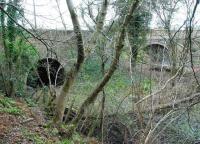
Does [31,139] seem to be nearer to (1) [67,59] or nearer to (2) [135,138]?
(2) [135,138]

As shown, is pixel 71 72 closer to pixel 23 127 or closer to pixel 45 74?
pixel 23 127

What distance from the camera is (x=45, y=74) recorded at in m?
15.2

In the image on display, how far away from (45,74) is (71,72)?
117 inches

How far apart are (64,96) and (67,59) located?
3.88 feet

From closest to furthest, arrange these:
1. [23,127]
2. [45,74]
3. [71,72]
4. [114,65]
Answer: [23,127] < [114,65] < [71,72] < [45,74]

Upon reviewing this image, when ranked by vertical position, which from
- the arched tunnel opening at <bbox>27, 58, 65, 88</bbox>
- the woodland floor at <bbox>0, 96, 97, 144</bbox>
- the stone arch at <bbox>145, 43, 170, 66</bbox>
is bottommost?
the woodland floor at <bbox>0, 96, 97, 144</bbox>

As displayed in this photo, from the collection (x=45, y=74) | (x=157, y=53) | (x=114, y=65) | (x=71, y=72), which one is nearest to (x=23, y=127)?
(x=71, y=72)

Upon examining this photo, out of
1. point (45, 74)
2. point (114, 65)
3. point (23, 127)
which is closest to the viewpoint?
point (23, 127)

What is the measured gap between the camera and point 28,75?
49.2 feet

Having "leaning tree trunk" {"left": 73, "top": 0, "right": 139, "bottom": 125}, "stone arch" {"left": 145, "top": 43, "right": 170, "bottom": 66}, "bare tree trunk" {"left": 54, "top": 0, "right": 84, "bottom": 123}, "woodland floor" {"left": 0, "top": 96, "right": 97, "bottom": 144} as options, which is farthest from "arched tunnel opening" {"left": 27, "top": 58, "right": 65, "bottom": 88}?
"stone arch" {"left": 145, "top": 43, "right": 170, "bottom": 66}

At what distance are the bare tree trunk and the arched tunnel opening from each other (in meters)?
1.11

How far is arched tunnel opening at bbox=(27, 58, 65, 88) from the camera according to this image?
1405cm

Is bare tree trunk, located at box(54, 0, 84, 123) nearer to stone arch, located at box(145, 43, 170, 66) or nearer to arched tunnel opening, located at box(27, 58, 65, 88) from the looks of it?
arched tunnel opening, located at box(27, 58, 65, 88)

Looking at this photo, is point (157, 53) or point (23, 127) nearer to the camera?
Answer: point (23, 127)
